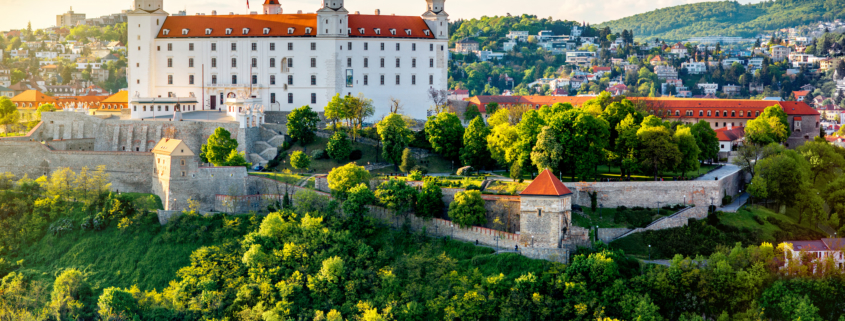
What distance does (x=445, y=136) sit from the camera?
64.1m

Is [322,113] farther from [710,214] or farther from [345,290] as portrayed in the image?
[710,214]

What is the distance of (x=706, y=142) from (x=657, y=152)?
1391 cm

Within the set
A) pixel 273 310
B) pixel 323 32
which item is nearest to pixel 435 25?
pixel 323 32

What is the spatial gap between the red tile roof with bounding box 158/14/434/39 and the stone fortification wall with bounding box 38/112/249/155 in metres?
12.6

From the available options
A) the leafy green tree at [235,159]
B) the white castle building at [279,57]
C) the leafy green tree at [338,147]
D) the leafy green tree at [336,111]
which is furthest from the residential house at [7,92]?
the leafy green tree at [338,147]

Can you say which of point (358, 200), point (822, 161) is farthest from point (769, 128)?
point (358, 200)

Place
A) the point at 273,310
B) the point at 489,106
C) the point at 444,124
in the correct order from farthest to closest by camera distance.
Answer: the point at 489,106 < the point at 444,124 < the point at 273,310

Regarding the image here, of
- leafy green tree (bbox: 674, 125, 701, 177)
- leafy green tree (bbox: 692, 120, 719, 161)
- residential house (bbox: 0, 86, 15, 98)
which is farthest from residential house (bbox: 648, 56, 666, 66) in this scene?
leafy green tree (bbox: 674, 125, 701, 177)

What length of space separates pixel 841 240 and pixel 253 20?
166ft

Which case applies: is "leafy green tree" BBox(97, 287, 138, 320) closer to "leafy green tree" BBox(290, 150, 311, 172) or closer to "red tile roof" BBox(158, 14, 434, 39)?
"leafy green tree" BBox(290, 150, 311, 172)

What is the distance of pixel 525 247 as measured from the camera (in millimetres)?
48719

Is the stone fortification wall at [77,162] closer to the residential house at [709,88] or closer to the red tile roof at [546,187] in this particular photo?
the red tile roof at [546,187]

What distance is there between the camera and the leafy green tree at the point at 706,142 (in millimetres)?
66938

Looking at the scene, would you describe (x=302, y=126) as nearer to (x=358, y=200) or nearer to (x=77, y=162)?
(x=358, y=200)
